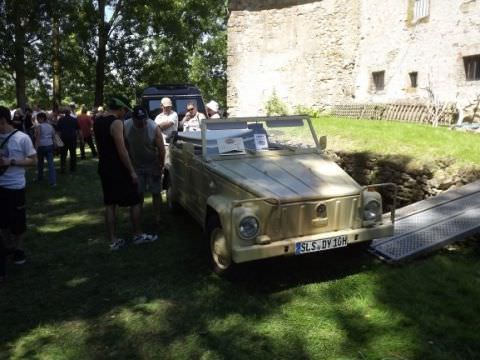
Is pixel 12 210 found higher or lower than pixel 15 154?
lower

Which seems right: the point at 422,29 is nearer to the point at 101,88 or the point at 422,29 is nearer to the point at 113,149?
the point at 113,149

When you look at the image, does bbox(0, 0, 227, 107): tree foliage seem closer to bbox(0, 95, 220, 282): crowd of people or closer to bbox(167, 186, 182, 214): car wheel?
bbox(167, 186, 182, 214): car wheel

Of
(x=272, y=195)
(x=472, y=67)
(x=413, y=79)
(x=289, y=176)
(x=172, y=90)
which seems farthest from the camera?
(x=413, y=79)

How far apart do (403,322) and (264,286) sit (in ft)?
4.41

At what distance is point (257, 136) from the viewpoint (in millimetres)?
5367

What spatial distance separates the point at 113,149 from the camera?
507 cm

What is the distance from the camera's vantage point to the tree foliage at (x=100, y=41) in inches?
720

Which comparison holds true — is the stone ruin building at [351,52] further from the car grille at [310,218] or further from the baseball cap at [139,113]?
the baseball cap at [139,113]

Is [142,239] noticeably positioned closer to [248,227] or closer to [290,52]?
[248,227]

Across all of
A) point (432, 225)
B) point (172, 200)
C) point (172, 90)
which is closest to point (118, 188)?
point (172, 200)

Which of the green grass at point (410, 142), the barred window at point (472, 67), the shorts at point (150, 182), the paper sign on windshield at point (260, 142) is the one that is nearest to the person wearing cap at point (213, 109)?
the green grass at point (410, 142)

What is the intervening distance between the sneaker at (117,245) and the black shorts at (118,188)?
1.79 feet

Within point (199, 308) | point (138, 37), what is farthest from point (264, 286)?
point (138, 37)

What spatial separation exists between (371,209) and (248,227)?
53.9 inches
